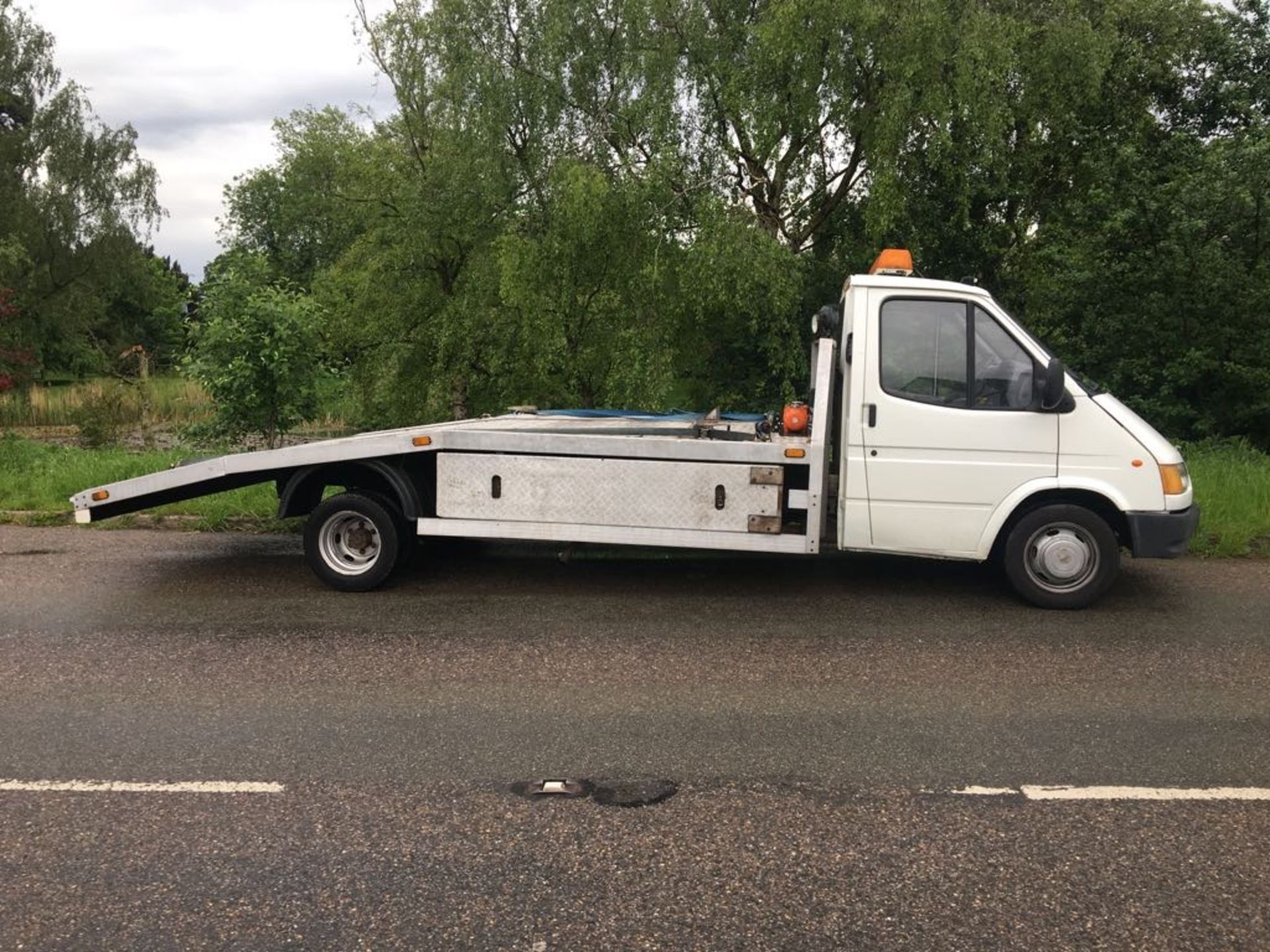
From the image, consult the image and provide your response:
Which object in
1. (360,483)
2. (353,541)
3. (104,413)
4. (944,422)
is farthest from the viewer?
(104,413)

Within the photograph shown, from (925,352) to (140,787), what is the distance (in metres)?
5.22

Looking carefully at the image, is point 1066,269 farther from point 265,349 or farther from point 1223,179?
point 265,349

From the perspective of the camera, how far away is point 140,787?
4.12m

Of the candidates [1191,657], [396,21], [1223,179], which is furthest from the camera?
[396,21]

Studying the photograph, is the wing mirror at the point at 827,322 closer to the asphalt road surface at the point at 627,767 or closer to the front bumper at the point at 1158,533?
the asphalt road surface at the point at 627,767

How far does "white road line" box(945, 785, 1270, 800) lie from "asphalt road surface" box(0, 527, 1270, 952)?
0.04m

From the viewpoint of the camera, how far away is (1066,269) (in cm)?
1658

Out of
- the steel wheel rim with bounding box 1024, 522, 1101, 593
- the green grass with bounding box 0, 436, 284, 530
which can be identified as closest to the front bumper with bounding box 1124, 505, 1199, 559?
the steel wheel rim with bounding box 1024, 522, 1101, 593

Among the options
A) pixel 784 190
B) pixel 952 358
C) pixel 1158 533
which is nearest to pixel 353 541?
pixel 952 358

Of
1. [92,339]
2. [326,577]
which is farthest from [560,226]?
[92,339]

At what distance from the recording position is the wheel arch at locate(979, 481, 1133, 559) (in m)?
6.82

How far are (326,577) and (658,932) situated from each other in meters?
4.93

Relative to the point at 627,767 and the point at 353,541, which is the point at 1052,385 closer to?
the point at 627,767

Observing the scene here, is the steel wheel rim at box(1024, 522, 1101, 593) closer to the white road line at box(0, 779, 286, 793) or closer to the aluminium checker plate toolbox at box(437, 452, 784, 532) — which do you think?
the aluminium checker plate toolbox at box(437, 452, 784, 532)
